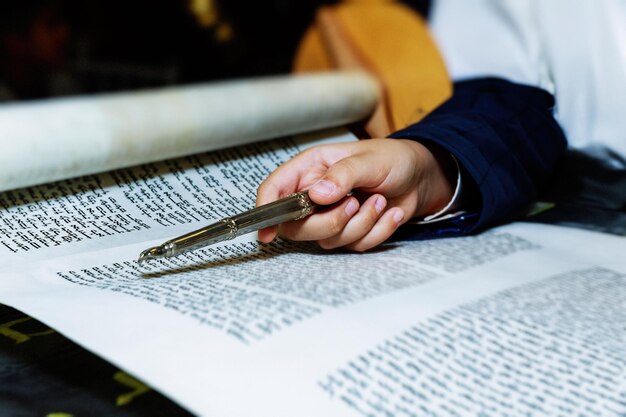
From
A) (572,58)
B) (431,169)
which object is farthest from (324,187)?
(572,58)

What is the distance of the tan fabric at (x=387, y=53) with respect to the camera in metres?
0.62

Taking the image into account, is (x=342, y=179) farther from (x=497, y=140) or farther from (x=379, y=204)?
(x=497, y=140)

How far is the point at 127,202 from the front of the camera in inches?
17.5

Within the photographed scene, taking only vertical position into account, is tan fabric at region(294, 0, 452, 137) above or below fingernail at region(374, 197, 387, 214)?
above

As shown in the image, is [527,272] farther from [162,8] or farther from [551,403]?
[162,8]

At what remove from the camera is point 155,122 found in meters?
0.45

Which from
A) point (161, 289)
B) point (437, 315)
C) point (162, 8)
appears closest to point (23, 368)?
point (161, 289)

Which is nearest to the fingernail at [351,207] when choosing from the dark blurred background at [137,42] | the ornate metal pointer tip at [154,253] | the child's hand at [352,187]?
the child's hand at [352,187]

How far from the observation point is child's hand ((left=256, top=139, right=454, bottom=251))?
1.26 ft

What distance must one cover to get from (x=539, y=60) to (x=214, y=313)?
0.44 meters

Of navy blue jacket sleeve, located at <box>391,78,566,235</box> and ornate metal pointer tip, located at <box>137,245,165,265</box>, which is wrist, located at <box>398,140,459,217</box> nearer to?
navy blue jacket sleeve, located at <box>391,78,566,235</box>

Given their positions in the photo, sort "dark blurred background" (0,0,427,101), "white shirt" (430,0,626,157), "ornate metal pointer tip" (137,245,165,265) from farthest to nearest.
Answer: "dark blurred background" (0,0,427,101) → "white shirt" (430,0,626,157) → "ornate metal pointer tip" (137,245,165,265)

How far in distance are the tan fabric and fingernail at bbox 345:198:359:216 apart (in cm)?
20

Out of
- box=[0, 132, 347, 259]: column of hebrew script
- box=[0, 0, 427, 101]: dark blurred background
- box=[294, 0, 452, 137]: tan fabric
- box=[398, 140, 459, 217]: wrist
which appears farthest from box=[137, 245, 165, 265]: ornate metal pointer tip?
box=[0, 0, 427, 101]: dark blurred background
